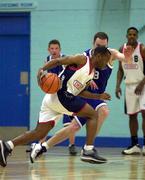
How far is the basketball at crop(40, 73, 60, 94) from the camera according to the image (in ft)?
22.1

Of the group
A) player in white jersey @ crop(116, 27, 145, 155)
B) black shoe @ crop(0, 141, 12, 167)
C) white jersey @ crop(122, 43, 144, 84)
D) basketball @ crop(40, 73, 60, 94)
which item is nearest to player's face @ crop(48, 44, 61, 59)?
player in white jersey @ crop(116, 27, 145, 155)

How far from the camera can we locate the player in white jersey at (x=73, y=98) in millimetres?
6883

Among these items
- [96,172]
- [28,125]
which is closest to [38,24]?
[28,125]

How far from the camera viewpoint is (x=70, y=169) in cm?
666

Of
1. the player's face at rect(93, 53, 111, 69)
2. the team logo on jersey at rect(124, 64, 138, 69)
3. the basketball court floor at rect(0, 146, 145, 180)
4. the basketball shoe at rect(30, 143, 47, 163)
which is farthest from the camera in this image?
the team logo on jersey at rect(124, 64, 138, 69)

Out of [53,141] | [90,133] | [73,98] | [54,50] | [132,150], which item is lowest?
[132,150]

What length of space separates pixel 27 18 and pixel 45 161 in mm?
4925

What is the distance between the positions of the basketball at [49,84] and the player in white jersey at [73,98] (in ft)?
0.28

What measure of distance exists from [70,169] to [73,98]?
88 cm

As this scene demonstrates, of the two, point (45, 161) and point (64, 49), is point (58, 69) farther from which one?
point (64, 49)

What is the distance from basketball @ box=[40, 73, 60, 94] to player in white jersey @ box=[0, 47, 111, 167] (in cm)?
8

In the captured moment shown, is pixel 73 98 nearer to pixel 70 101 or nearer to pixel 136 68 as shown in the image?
pixel 70 101

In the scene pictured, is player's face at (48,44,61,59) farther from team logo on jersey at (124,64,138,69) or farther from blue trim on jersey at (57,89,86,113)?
blue trim on jersey at (57,89,86,113)

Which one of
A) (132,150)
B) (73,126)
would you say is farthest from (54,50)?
(132,150)
